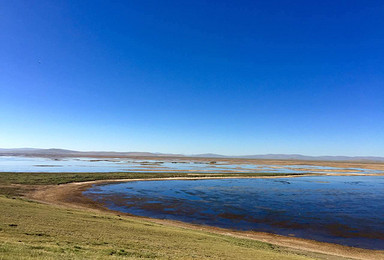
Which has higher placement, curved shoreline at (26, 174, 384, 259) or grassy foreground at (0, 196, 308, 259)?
grassy foreground at (0, 196, 308, 259)

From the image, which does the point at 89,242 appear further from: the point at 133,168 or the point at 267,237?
the point at 133,168

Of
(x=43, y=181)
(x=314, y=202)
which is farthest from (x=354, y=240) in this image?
(x=43, y=181)

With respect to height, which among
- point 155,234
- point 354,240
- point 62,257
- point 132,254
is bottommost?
point 354,240

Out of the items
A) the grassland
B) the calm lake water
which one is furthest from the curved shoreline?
the grassland

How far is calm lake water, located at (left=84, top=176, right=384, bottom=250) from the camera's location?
23547 mm

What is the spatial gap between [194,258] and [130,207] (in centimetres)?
2328

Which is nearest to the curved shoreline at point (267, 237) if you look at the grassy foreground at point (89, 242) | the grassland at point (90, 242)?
the grassland at point (90, 242)

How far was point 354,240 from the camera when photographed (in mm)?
21250

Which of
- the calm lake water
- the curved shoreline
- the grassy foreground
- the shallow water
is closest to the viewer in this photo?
the grassy foreground

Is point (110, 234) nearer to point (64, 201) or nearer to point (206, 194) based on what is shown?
point (64, 201)

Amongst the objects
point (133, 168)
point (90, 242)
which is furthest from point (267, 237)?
point (133, 168)

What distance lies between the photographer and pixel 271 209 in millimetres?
31531

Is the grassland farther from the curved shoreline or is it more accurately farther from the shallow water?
the shallow water

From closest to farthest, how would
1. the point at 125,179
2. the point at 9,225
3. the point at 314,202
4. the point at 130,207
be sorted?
the point at 9,225 < the point at 130,207 < the point at 314,202 < the point at 125,179
